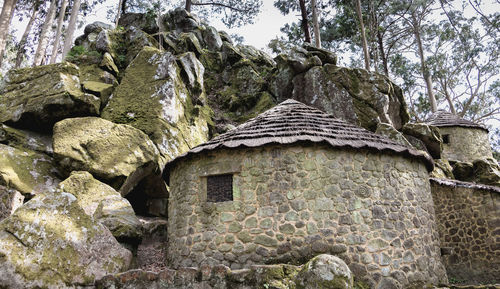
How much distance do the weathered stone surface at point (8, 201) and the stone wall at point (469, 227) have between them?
409 inches

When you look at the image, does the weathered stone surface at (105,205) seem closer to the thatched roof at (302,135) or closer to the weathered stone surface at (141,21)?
the thatched roof at (302,135)

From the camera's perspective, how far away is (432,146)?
1432 cm

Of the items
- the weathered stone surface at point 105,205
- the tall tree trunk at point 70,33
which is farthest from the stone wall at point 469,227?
the tall tree trunk at point 70,33

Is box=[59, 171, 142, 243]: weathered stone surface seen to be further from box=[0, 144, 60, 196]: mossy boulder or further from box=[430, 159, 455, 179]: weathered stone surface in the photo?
box=[430, 159, 455, 179]: weathered stone surface

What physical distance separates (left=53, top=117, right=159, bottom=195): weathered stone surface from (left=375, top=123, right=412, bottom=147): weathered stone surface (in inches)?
309

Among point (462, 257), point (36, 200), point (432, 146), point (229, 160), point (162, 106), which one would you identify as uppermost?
point (162, 106)

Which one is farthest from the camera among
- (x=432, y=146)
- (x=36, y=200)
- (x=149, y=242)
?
(x=432, y=146)

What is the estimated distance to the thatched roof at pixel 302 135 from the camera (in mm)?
7188

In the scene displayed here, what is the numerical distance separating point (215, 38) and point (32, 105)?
13643mm

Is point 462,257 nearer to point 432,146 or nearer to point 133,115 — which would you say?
point 432,146

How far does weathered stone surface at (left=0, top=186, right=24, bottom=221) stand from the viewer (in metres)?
7.66

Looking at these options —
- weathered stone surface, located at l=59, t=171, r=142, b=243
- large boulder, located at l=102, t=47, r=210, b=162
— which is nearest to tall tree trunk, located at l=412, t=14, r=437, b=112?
large boulder, located at l=102, t=47, r=210, b=162

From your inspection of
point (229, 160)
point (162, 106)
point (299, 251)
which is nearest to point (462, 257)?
point (299, 251)

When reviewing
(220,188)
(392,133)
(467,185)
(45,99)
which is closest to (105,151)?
(45,99)
